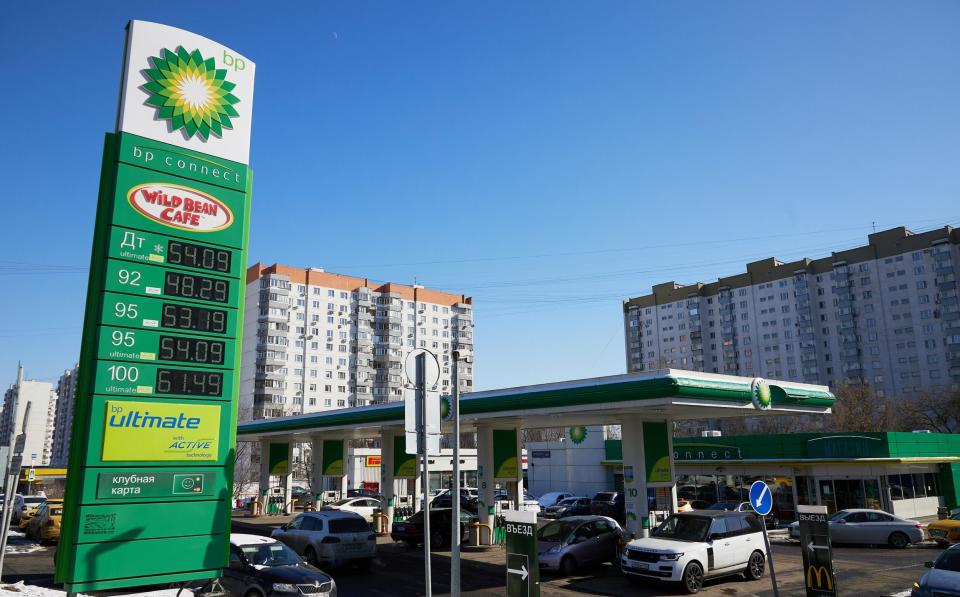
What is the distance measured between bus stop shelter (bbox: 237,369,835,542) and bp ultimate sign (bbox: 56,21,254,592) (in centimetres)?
1140

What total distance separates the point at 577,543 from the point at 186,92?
15637 millimetres

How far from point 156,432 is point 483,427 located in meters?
18.4

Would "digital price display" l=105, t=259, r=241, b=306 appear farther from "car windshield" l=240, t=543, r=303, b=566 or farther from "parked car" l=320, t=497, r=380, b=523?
"parked car" l=320, t=497, r=380, b=523

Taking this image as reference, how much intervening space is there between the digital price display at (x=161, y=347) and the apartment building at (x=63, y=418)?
154860 mm

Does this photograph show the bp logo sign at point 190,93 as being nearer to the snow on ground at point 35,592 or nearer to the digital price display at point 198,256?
the digital price display at point 198,256

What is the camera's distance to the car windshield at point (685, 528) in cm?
1811

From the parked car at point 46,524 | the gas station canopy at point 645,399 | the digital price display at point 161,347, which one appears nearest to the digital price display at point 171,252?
the digital price display at point 161,347

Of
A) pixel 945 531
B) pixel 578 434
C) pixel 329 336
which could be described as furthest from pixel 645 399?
pixel 329 336

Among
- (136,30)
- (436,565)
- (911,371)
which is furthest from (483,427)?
(911,371)

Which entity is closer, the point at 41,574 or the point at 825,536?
the point at 825,536

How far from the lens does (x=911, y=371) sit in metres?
92.9

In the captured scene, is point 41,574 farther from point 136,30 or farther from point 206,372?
point 136,30

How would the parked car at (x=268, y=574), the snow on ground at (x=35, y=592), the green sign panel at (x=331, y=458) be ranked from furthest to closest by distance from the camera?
the green sign panel at (x=331, y=458), the snow on ground at (x=35, y=592), the parked car at (x=268, y=574)

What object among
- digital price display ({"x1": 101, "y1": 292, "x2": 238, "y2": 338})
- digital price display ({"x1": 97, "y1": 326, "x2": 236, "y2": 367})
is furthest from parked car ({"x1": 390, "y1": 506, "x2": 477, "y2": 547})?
digital price display ({"x1": 101, "y1": 292, "x2": 238, "y2": 338})
